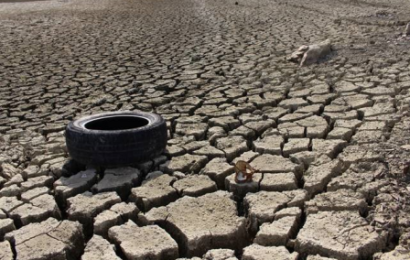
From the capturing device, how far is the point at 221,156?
11.5ft

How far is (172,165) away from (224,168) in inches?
15.2

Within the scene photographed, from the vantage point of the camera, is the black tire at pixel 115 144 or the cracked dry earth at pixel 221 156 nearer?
the cracked dry earth at pixel 221 156

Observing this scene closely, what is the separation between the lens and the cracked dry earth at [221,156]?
2.47 meters

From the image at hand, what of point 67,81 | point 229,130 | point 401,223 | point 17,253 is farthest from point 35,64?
point 401,223

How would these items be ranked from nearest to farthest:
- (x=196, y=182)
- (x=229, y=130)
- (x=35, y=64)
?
(x=196, y=182) < (x=229, y=130) < (x=35, y=64)

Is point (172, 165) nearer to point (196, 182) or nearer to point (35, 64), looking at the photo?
point (196, 182)

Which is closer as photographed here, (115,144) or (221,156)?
(115,144)

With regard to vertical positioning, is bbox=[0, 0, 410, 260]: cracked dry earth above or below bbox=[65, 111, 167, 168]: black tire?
below

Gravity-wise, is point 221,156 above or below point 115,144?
below

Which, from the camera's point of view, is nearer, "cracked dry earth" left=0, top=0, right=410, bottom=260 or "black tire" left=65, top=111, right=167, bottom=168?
"cracked dry earth" left=0, top=0, right=410, bottom=260

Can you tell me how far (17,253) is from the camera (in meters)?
2.44

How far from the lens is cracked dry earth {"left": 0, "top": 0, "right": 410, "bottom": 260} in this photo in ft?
8.10

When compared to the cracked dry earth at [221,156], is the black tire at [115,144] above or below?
above

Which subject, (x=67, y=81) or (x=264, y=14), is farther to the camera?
(x=264, y=14)
